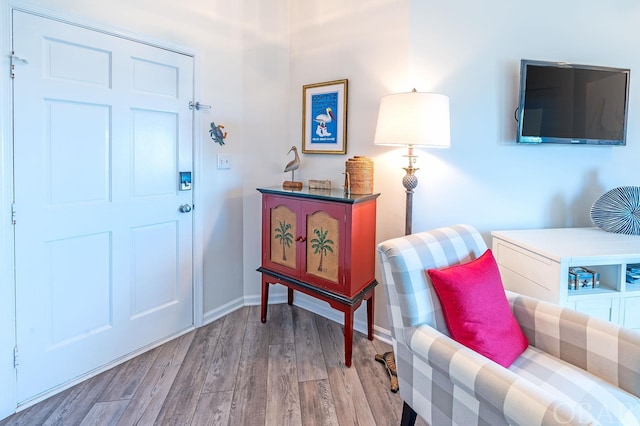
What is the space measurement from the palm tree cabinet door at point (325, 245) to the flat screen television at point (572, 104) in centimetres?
125

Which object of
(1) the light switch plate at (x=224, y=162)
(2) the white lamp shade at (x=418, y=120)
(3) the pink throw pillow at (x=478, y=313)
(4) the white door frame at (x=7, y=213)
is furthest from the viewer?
(1) the light switch plate at (x=224, y=162)

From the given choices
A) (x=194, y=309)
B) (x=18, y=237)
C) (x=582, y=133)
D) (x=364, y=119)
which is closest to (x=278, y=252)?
(x=194, y=309)

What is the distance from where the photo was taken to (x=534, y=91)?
2084 mm

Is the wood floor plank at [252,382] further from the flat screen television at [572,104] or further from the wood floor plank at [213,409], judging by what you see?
the flat screen television at [572,104]

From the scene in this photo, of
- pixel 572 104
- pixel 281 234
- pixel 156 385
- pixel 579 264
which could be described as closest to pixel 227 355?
pixel 156 385

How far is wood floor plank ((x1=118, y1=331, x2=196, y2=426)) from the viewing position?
163 cm

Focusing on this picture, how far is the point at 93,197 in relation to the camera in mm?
1896

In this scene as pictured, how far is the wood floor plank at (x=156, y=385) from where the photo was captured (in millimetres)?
1629

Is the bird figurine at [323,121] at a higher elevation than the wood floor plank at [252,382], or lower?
higher

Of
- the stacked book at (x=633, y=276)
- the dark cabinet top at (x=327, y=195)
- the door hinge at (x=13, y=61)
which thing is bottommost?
the stacked book at (x=633, y=276)

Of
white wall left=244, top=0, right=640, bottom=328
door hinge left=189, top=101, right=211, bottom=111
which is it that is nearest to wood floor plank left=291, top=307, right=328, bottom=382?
white wall left=244, top=0, right=640, bottom=328

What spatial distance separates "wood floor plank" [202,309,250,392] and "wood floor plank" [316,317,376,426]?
1.82 feet

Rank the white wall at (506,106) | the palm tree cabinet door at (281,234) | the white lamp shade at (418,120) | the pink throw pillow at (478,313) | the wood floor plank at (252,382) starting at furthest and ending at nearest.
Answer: the palm tree cabinet door at (281,234), the white wall at (506,106), the white lamp shade at (418,120), the wood floor plank at (252,382), the pink throw pillow at (478,313)

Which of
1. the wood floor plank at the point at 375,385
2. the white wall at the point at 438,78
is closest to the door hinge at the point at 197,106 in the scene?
the white wall at the point at 438,78
